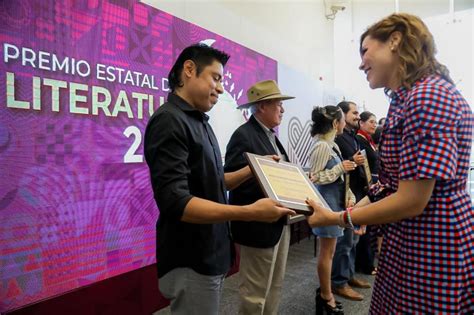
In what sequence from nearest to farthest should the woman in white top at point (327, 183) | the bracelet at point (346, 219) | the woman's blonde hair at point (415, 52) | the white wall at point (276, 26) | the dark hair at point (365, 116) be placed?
1. the woman's blonde hair at point (415, 52)
2. the bracelet at point (346, 219)
3. the woman in white top at point (327, 183)
4. the white wall at point (276, 26)
5. the dark hair at point (365, 116)

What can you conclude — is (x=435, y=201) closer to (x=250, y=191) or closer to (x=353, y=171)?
(x=250, y=191)

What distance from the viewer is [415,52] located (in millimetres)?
978

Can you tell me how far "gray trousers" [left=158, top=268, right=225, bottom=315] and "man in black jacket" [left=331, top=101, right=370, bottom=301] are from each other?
5.97 feet

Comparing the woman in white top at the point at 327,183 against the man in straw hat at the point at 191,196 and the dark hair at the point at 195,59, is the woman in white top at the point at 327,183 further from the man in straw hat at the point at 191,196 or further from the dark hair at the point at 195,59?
the dark hair at the point at 195,59

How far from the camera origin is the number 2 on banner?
2.28 metres

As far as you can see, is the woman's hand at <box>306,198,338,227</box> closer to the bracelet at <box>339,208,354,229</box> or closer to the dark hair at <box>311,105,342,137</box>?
the bracelet at <box>339,208,354,229</box>

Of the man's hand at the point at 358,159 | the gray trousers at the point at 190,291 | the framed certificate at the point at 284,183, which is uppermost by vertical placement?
the man's hand at the point at 358,159

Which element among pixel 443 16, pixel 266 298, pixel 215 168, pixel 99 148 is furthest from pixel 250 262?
pixel 443 16

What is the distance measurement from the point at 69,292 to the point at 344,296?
6.74 feet

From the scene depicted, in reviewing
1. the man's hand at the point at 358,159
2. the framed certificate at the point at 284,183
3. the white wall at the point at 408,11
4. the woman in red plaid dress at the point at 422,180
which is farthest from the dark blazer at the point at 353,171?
the white wall at the point at 408,11

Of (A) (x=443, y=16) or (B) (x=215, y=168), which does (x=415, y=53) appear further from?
(A) (x=443, y=16)

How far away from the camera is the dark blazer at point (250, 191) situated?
1814 mm

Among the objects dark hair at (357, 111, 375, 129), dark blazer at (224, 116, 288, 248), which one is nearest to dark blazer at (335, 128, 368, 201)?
dark hair at (357, 111, 375, 129)

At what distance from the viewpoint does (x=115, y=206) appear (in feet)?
7.20
